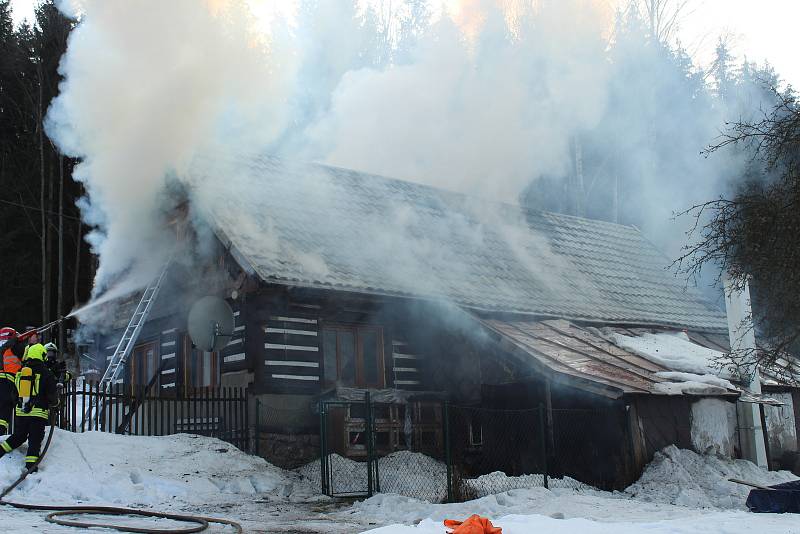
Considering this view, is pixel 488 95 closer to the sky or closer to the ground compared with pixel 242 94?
closer to the sky

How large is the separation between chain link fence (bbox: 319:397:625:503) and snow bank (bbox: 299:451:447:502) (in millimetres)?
16

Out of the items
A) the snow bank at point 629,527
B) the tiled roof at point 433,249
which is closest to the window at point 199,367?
the tiled roof at point 433,249

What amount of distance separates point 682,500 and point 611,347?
500 cm

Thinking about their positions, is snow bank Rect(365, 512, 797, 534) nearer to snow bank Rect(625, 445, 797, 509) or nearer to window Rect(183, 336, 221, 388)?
snow bank Rect(625, 445, 797, 509)

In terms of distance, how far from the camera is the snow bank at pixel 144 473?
1021 cm

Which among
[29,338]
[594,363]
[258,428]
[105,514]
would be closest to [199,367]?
[258,428]

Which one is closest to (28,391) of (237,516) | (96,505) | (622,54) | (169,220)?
(96,505)

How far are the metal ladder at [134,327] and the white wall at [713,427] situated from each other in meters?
10.0

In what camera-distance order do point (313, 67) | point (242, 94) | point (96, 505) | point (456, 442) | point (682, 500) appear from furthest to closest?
point (313, 67) < point (242, 94) < point (456, 442) < point (682, 500) < point (96, 505)

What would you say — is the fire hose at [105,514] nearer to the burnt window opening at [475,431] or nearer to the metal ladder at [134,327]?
the metal ladder at [134,327]

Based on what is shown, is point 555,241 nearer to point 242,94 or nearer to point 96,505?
point 242,94

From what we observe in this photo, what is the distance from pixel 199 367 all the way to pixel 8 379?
5.21m

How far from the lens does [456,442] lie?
50.4 feet

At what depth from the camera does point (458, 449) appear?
50.0ft
